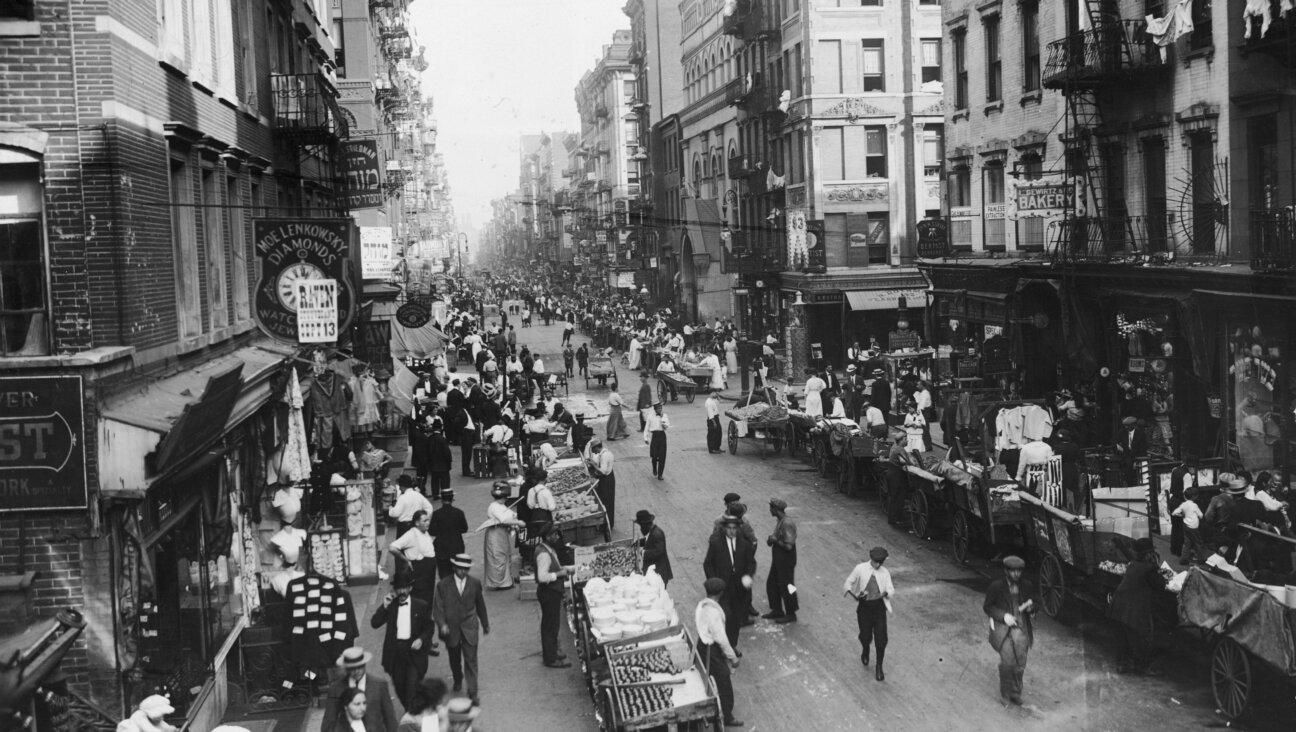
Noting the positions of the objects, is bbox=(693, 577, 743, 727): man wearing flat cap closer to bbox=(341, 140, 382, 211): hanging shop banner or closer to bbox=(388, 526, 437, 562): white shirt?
bbox=(388, 526, 437, 562): white shirt

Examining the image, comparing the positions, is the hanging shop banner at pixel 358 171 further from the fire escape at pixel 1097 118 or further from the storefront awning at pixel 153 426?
the storefront awning at pixel 153 426

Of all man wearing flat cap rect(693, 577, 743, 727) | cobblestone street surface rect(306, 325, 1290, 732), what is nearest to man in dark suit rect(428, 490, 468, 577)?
cobblestone street surface rect(306, 325, 1290, 732)

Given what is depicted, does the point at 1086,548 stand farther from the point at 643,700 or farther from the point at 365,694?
the point at 365,694

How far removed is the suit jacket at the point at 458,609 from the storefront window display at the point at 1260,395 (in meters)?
13.4

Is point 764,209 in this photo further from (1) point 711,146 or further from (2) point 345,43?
(2) point 345,43

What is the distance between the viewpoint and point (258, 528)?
57.5 feet

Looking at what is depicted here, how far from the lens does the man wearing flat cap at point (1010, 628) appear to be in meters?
12.6

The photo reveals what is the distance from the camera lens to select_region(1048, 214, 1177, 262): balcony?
23.8 meters

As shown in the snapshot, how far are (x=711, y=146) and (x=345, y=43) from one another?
2132 cm

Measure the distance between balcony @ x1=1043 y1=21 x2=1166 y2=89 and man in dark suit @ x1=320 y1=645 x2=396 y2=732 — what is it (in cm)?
1960

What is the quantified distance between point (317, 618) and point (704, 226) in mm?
50193

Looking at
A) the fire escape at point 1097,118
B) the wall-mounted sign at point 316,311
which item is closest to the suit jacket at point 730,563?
the wall-mounted sign at point 316,311

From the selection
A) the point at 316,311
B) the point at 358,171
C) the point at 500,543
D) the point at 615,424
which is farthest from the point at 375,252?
the point at 500,543

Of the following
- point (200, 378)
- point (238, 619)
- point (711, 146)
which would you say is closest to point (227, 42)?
point (200, 378)
